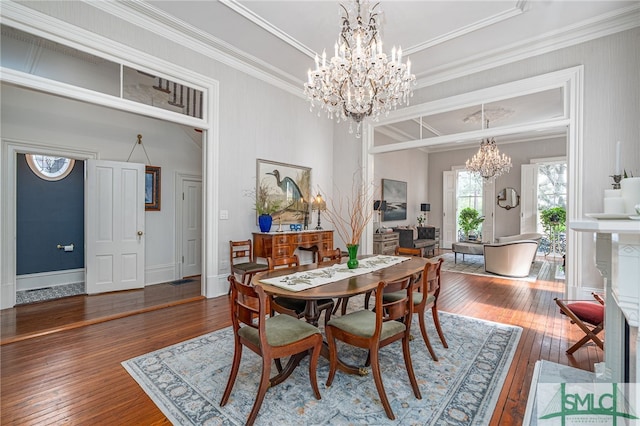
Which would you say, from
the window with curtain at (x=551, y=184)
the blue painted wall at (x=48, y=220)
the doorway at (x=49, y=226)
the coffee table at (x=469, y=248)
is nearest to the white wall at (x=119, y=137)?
the doorway at (x=49, y=226)

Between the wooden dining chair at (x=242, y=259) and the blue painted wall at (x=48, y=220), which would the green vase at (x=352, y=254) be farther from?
the blue painted wall at (x=48, y=220)

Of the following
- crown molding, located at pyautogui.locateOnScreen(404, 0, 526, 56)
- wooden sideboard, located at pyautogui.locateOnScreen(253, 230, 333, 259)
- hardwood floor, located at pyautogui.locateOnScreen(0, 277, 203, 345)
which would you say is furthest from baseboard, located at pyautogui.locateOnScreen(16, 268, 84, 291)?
crown molding, located at pyautogui.locateOnScreen(404, 0, 526, 56)

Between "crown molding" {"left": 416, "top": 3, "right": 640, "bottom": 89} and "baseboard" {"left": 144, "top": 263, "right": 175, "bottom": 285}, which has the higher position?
"crown molding" {"left": 416, "top": 3, "right": 640, "bottom": 89}

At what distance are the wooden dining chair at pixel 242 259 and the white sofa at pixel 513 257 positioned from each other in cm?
453

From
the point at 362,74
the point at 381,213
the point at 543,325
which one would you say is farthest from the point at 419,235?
the point at 362,74

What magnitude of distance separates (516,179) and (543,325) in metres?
6.70

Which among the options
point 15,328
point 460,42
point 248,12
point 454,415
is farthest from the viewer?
point 460,42

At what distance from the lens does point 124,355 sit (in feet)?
8.43

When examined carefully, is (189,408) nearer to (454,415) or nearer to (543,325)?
(454,415)

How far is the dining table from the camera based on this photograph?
2.03 metres

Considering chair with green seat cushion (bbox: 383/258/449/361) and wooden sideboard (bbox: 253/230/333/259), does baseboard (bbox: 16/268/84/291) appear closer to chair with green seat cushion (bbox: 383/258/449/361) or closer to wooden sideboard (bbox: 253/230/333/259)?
wooden sideboard (bbox: 253/230/333/259)

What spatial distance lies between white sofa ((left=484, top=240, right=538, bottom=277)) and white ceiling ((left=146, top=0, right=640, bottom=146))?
3.29 metres

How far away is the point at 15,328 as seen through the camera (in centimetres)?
312

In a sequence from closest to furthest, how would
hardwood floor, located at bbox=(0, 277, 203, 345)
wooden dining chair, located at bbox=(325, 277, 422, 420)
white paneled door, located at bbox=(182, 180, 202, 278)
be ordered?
1. wooden dining chair, located at bbox=(325, 277, 422, 420)
2. hardwood floor, located at bbox=(0, 277, 203, 345)
3. white paneled door, located at bbox=(182, 180, 202, 278)
